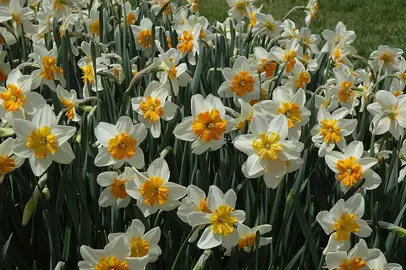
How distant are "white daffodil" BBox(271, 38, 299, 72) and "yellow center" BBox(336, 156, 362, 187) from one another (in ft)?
2.58

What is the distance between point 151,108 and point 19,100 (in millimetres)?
386

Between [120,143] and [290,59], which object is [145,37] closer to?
[290,59]

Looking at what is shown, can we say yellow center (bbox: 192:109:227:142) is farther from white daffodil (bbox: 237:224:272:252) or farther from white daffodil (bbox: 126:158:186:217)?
white daffodil (bbox: 237:224:272:252)

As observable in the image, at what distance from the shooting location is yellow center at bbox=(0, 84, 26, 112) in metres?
1.68

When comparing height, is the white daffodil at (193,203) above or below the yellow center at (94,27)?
above

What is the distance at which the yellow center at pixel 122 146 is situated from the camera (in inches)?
60.3

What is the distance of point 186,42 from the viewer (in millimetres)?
2533

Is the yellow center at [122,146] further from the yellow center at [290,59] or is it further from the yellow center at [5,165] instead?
the yellow center at [290,59]

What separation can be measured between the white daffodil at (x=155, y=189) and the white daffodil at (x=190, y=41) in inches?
41.6

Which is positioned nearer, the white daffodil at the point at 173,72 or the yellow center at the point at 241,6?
the white daffodil at the point at 173,72

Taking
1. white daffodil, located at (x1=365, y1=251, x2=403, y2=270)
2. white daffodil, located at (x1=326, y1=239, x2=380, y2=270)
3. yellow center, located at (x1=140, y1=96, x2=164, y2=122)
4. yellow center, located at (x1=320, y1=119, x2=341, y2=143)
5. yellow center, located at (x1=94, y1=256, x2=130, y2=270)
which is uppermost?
yellow center, located at (x1=140, y1=96, x2=164, y2=122)

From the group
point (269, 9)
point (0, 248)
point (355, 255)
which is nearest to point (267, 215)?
point (355, 255)

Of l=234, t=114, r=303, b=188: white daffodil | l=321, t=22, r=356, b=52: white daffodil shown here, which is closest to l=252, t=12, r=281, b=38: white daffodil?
l=321, t=22, r=356, b=52: white daffodil

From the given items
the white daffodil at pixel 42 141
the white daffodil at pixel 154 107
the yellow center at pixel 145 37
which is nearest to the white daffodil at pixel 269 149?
the white daffodil at pixel 154 107
